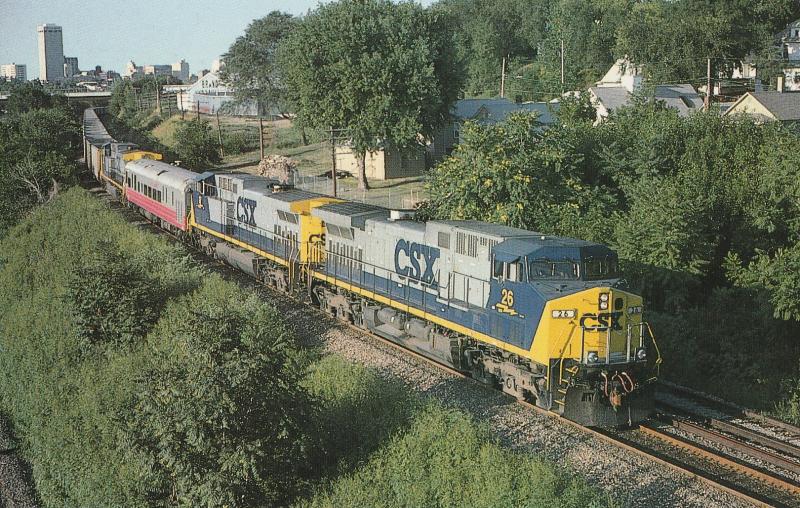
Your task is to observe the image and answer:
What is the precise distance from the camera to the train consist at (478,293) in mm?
14156

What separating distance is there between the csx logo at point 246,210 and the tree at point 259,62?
56.2m

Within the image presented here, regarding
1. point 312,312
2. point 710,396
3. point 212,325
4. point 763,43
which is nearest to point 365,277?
point 312,312

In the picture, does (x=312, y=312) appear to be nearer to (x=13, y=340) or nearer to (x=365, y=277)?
(x=365, y=277)

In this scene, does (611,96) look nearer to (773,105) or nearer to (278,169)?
(773,105)

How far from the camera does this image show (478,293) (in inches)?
→ 643

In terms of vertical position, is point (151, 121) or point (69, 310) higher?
point (151, 121)

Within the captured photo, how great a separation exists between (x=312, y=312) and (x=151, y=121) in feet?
266

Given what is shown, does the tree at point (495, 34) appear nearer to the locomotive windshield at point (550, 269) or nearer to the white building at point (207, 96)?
the white building at point (207, 96)

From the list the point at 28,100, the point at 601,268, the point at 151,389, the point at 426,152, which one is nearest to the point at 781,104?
the point at 426,152

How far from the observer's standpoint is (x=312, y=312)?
23.5 metres

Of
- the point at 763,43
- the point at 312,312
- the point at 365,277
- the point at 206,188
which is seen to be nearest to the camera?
the point at 365,277

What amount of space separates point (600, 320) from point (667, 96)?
3924 centimetres

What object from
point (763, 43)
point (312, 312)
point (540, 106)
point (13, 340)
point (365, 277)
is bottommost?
point (13, 340)

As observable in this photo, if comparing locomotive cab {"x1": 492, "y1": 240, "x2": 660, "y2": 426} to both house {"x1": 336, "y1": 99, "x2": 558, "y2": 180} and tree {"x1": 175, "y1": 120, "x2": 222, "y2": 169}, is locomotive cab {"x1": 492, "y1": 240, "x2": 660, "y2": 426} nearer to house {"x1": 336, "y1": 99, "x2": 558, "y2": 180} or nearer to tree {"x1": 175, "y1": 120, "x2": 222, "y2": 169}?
house {"x1": 336, "y1": 99, "x2": 558, "y2": 180}
